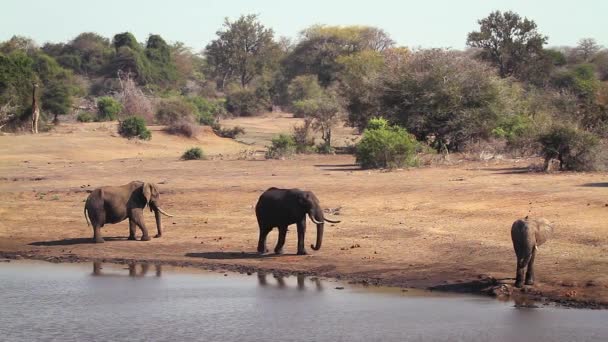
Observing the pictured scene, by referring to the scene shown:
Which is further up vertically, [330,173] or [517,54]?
[517,54]

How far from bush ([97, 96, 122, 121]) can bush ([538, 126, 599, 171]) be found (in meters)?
34.6

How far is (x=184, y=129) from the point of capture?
169ft

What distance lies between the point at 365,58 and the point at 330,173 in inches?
1550

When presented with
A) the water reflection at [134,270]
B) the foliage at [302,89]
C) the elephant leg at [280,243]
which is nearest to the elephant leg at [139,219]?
the water reflection at [134,270]

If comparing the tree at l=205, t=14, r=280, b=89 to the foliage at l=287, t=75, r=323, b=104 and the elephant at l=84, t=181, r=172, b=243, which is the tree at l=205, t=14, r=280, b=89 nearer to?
the foliage at l=287, t=75, r=323, b=104

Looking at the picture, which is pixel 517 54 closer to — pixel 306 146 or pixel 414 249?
pixel 306 146

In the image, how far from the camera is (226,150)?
47.4 metres

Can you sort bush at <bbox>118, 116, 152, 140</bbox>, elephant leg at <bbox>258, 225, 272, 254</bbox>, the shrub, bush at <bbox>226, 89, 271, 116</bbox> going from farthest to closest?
1. bush at <bbox>226, 89, 271, 116</bbox>
2. bush at <bbox>118, 116, 152, 140</bbox>
3. the shrub
4. elephant leg at <bbox>258, 225, 272, 254</bbox>

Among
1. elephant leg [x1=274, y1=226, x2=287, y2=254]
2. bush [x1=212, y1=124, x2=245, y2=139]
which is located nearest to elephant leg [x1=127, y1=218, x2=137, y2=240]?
elephant leg [x1=274, y1=226, x2=287, y2=254]

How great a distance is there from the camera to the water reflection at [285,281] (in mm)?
15805

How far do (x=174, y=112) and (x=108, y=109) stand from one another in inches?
229

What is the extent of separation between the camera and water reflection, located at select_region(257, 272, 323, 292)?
622 inches

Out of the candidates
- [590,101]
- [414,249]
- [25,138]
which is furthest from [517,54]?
[414,249]

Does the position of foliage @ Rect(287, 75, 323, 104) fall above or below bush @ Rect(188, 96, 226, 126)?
above
